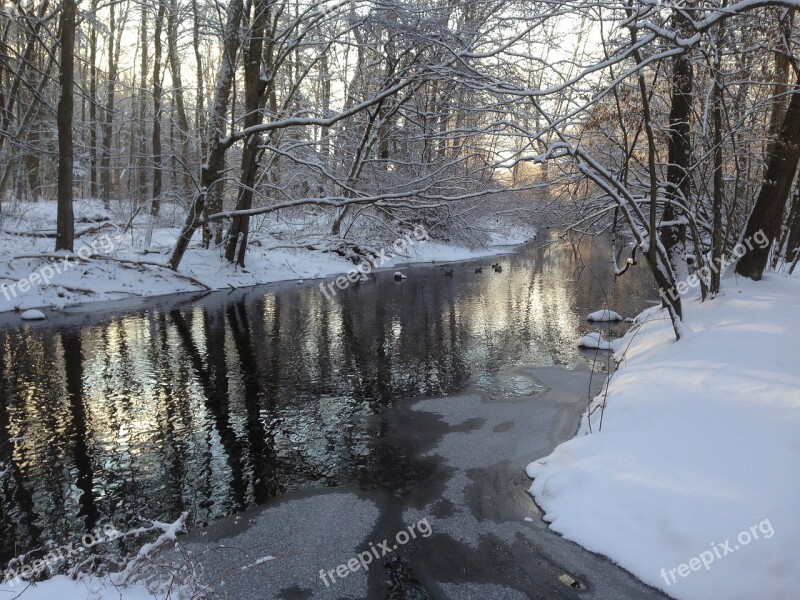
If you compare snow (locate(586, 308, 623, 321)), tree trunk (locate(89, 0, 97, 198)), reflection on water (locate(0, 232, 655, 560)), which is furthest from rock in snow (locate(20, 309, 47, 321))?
snow (locate(586, 308, 623, 321))

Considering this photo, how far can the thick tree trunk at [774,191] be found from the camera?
8.33 metres

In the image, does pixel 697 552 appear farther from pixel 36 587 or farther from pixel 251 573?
pixel 36 587

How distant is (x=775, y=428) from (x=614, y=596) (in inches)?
90.5

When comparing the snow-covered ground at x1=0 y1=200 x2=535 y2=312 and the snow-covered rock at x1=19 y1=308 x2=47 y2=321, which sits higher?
the snow-covered ground at x1=0 y1=200 x2=535 y2=312

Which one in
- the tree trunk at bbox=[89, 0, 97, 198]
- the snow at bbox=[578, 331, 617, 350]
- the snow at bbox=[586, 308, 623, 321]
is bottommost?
the snow at bbox=[578, 331, 617, 350]

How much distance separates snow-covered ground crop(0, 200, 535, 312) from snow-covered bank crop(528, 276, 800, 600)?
51.0 ft

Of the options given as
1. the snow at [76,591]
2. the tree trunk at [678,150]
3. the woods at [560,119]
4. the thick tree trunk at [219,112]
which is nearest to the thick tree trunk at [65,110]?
the woods at [560,119]

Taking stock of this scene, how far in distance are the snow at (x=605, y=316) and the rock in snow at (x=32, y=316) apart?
→ 49.5ft

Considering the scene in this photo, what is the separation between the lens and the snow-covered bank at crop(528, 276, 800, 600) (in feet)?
13.6

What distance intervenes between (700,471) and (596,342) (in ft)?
24.3

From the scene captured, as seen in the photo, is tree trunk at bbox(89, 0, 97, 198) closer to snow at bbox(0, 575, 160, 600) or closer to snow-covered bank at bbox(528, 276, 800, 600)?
snow at bbox(0, 575, 160, 600)

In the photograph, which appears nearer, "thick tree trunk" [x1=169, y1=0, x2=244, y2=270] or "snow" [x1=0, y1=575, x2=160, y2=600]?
"snow" [x1=0, y1=575, x2=160, y2=600]

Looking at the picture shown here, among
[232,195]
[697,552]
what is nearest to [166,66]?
[232,195]

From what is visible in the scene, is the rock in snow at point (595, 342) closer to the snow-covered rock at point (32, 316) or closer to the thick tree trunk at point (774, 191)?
the thick tree trunk at point (774, 191)
